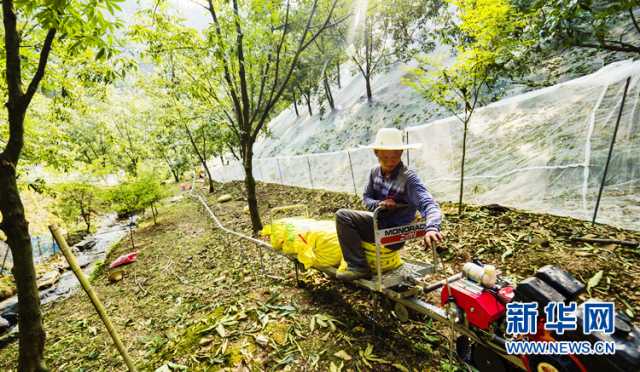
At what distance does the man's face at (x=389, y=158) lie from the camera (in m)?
3.15

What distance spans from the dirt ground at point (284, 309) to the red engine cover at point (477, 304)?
2.32 feet

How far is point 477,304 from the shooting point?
217cm

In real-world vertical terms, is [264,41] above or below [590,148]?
→ above

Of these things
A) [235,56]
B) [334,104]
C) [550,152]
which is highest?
[334,104]

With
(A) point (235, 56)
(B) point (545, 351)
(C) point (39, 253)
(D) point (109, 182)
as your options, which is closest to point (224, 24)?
(A) point (235, 56)

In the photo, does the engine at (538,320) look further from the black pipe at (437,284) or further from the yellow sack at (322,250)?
the yellow sack at (322,250)

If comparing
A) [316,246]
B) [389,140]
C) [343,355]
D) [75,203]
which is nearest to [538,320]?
[343,355]

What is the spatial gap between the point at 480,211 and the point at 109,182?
14.8 meters

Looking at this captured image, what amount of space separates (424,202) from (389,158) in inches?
26.9

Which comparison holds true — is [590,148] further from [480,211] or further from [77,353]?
[77,353]

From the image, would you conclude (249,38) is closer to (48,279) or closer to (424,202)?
Answer: (424,202)

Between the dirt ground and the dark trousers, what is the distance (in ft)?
2.33

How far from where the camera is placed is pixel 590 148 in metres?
5.01

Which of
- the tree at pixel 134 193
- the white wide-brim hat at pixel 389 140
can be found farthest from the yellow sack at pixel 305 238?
the tree at pixel 134 193
